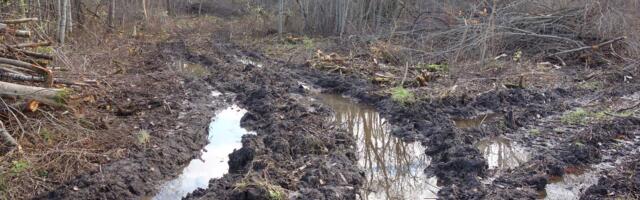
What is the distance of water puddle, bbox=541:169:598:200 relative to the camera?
5.48 meters

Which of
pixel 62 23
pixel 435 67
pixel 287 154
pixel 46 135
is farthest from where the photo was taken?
pixel 62 23

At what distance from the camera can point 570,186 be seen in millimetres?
5688

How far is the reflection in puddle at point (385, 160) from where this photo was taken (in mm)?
5738

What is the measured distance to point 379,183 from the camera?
5957 millimetres

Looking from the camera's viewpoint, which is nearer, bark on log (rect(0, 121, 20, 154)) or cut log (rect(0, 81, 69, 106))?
bark on log (rect(0, 121, 20, 154))

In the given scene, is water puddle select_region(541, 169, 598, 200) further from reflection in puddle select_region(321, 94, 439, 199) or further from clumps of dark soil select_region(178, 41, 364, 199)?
clumps of dark soil select_region(178, 41, 364, 199)

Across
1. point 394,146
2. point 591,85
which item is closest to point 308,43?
point 591,85

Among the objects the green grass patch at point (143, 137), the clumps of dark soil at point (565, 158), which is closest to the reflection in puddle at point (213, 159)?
the green grass patch at point (143, 137)

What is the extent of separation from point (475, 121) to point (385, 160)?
2.33m

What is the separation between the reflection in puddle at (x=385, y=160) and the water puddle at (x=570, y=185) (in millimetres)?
1195

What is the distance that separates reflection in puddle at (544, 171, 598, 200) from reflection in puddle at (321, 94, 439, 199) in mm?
1201

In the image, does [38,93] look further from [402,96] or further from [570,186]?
[570,186]

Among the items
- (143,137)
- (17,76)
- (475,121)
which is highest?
(17,76)

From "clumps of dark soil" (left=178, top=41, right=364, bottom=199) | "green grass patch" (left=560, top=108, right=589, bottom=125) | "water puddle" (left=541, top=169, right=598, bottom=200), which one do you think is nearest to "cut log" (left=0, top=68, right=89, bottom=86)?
"clumps of dark soil" (left=178, top=41, right=364, bottom=199)
